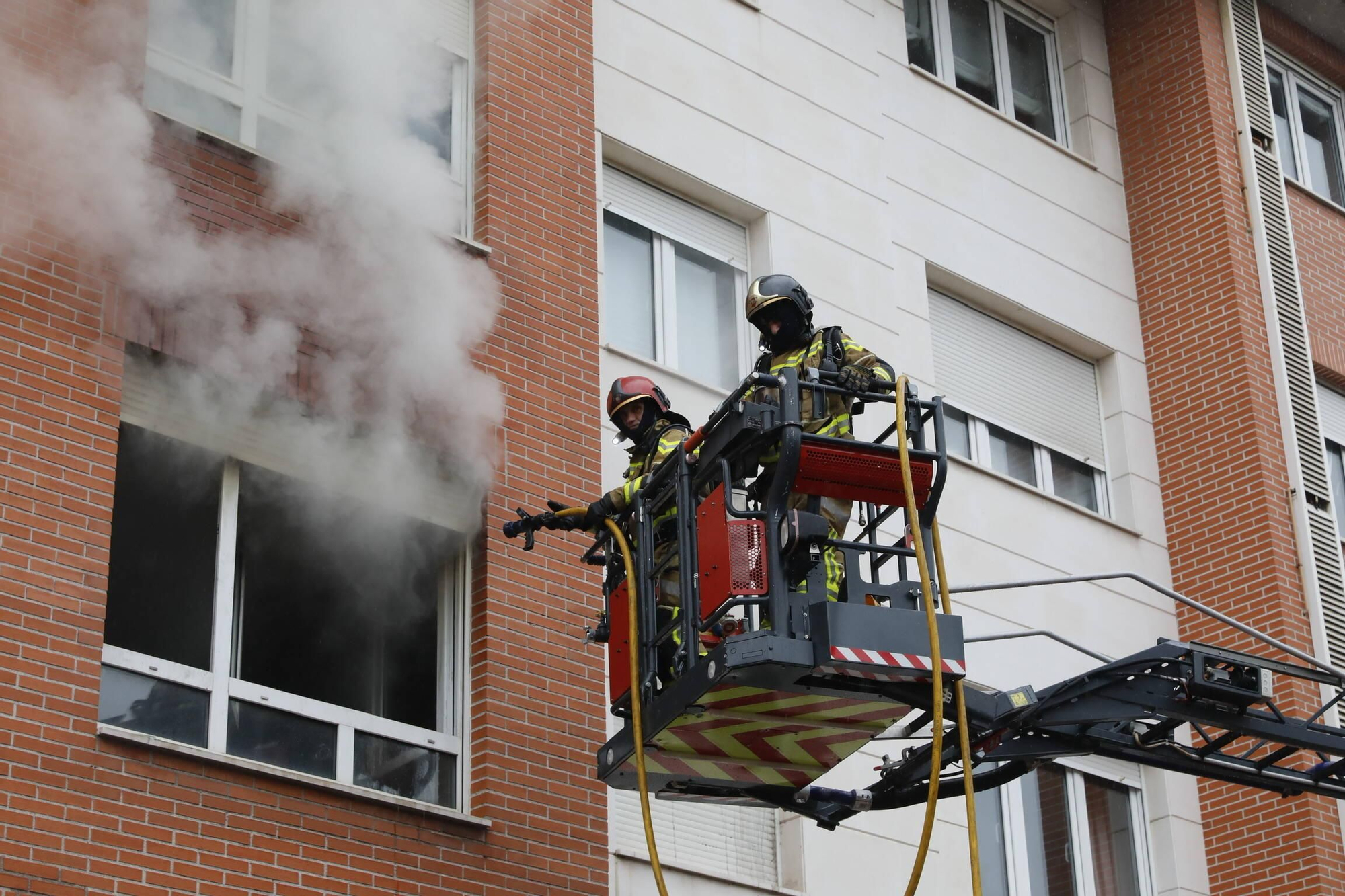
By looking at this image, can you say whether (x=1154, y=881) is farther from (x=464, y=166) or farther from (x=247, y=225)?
(x=247, y=225)

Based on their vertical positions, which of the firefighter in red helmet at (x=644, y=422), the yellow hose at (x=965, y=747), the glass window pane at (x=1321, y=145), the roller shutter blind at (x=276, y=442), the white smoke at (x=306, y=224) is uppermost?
the glass window pane at (x=1321, y=145)

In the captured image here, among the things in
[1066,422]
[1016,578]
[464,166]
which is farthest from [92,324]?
[1066,422]

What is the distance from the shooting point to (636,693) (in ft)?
28.1

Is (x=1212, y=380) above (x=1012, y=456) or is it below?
above

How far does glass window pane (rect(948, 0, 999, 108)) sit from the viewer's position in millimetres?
15836

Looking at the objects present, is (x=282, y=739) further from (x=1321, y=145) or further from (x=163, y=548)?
(x=1321, y=145)

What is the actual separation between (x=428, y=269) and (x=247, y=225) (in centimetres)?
101

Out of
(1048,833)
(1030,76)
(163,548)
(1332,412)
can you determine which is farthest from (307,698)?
(1332,412)

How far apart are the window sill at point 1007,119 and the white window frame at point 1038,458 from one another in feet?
8.34

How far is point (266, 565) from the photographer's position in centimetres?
988

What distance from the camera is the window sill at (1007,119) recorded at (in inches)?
592

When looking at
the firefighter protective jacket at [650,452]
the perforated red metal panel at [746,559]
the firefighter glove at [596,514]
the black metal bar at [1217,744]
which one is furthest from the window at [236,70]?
the black metal bar at [1217,744]

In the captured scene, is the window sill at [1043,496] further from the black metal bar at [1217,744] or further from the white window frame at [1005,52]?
the black metal bar at [1217,744]

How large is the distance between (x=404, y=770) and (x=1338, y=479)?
9411 mm
